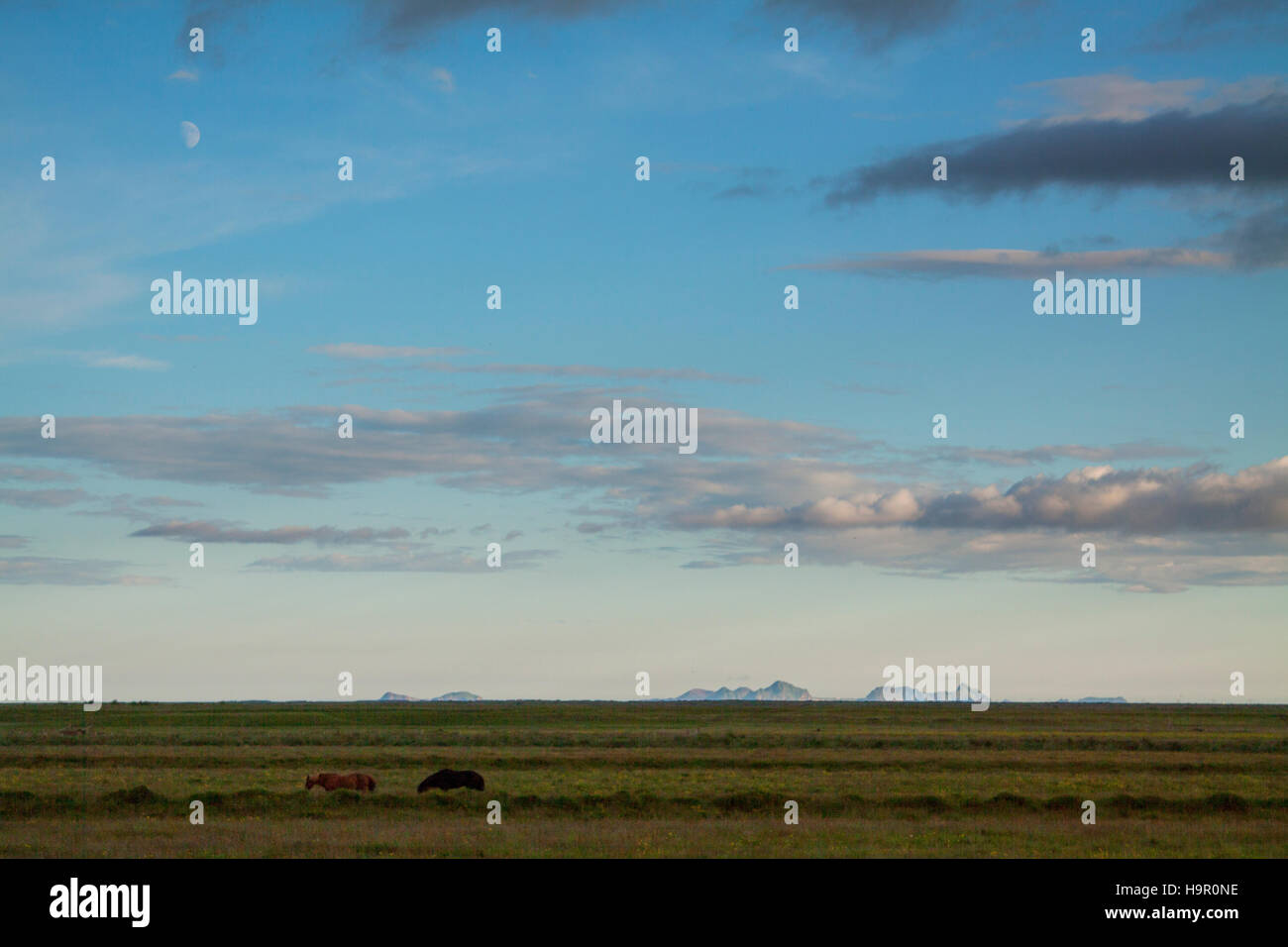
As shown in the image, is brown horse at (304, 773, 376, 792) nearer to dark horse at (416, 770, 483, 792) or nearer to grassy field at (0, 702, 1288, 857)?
grassy field at (0, 702, 1288, 857)

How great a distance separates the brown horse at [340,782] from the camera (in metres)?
33.9

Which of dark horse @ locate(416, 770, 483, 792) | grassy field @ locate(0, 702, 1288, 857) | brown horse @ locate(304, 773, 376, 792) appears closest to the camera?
grassy field @ locate(0, 702, 1288, 857)

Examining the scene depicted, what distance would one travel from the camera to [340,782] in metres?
34.2

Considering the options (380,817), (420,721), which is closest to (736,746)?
(380,817)

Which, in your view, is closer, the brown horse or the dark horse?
the brown horse

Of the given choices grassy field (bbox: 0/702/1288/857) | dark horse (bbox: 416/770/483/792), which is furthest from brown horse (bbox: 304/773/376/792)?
dark horse (bbox: 416/770/483/792)

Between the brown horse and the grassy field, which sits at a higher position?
the brown horse

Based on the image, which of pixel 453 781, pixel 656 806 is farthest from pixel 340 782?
pixel 656 806

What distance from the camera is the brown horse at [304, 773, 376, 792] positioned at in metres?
33.9

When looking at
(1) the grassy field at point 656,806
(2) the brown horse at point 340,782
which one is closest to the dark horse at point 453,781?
(1) the grassy field at point 656,806

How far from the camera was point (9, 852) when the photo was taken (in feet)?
76.9

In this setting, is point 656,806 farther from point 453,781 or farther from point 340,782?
point 340,782

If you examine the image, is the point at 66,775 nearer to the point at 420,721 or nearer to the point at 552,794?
the point at 552,794
